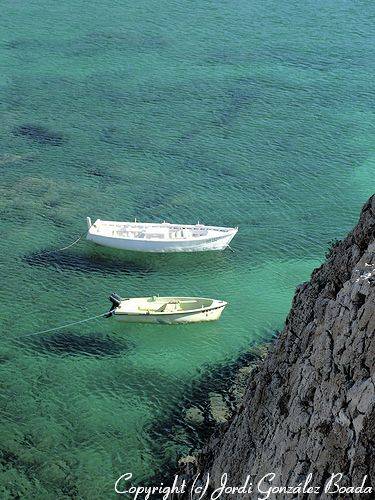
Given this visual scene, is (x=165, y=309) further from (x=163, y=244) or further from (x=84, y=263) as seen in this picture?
(x=84, y=263)

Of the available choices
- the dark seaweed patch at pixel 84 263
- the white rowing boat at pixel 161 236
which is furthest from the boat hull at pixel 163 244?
the dark seaweed patch at pixel 84 263

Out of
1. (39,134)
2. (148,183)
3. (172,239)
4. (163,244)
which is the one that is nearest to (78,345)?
(163,244)

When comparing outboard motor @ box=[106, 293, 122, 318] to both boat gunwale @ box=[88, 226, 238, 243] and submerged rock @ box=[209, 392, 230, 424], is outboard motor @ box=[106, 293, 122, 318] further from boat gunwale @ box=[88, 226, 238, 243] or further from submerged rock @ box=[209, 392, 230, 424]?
submerged rock @ box=[209, 392, 230, 424]

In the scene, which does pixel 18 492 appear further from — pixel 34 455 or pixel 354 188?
pixel 354 188

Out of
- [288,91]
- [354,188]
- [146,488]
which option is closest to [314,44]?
[288,91]

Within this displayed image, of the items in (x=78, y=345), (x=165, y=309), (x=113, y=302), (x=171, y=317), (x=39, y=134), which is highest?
(x=39, y=134)

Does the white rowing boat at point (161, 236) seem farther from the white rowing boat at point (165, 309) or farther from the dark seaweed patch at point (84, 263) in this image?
the white rowing boat at point (165, 309)

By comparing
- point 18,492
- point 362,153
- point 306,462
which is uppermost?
point 306,462
